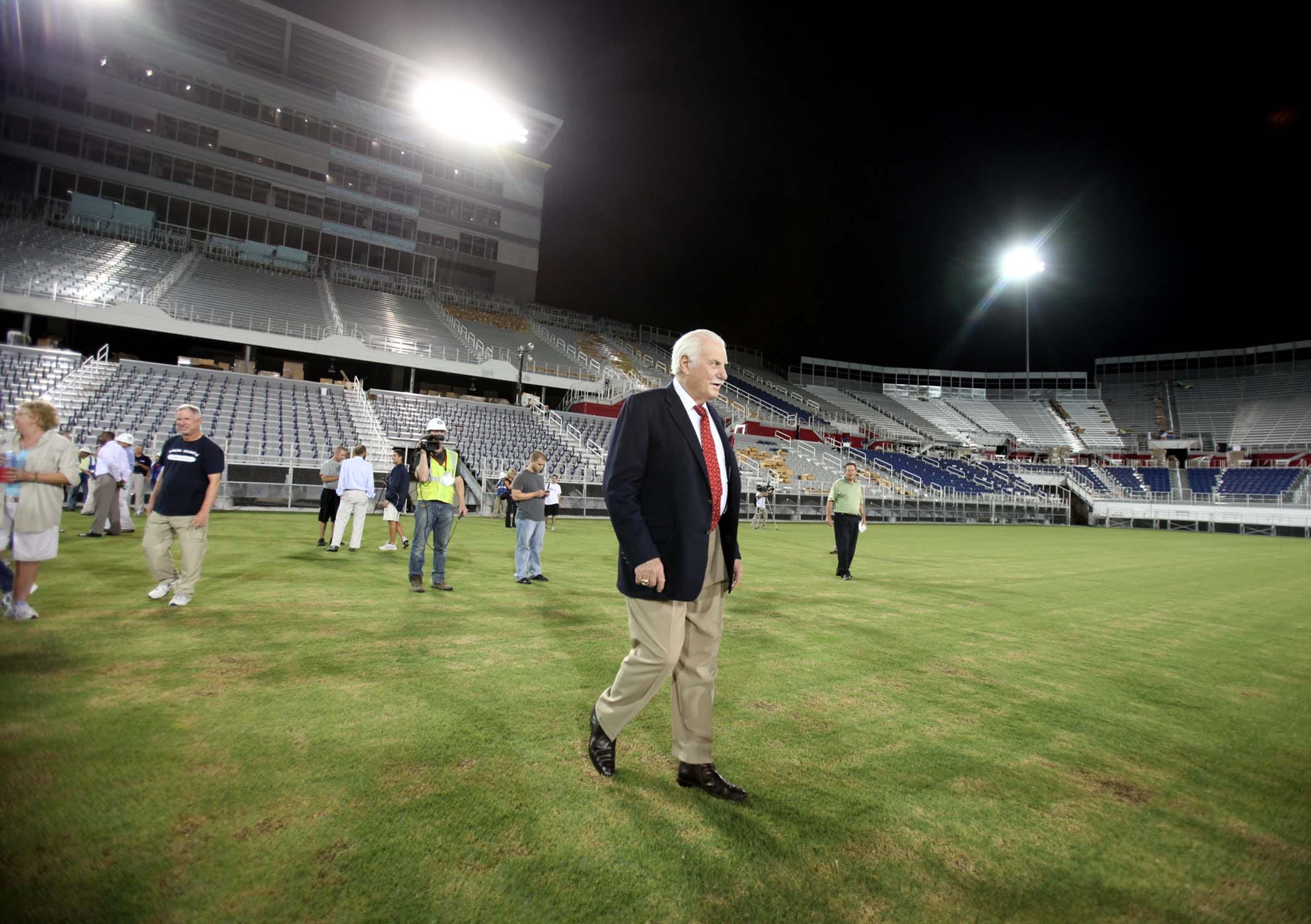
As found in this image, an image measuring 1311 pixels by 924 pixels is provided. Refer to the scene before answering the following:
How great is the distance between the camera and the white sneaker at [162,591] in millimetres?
6520

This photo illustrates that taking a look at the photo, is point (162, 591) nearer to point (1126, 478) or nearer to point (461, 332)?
point (461, 332)

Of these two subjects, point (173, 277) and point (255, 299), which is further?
point (255, 299)

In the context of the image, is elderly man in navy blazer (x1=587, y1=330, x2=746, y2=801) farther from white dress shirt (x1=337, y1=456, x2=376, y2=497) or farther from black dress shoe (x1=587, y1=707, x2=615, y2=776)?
white dress shirt (x1=337, y1=456, x2=376, y2=497)

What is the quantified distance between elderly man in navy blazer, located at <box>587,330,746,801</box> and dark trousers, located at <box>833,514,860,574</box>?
8.38 m

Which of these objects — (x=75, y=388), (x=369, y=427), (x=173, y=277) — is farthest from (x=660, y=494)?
(x=173, y=277)

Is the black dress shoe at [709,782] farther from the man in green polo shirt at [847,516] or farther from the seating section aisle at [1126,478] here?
the seating section aisle at [1126,478]

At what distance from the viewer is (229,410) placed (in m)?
23.9

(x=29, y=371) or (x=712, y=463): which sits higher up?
(x=29, y=371)

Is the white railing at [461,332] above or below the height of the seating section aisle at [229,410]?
above

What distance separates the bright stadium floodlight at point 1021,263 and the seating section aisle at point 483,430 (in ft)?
132

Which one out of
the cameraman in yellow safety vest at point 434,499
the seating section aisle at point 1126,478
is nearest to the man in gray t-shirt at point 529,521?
the cameraman in yellow safety vest at point 434,499

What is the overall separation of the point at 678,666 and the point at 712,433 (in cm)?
125

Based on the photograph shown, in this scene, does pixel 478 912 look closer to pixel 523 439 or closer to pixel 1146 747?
pixel 1146 747

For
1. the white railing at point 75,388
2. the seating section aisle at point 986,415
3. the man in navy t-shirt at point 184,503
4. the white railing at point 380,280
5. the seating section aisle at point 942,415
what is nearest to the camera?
the man in navy t-shirt at point 184,503
